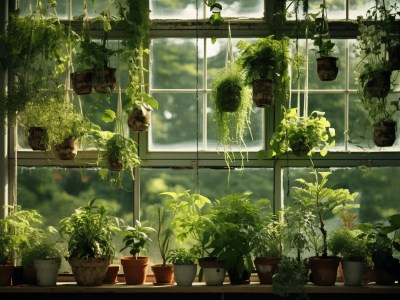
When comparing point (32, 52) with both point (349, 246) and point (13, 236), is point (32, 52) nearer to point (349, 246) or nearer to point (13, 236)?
point (13, 236)

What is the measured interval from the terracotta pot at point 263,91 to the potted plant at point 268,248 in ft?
2.71

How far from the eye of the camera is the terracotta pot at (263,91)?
550 cm

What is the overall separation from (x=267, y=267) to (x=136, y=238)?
91 centimetres

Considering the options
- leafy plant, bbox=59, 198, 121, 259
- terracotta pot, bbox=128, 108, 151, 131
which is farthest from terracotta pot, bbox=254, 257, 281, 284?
terracotta pot, bbox=128, 108, 151, 131

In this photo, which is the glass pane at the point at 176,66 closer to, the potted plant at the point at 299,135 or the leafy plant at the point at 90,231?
the potted plant at the point at 299,135

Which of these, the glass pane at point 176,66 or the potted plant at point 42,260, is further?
the glass pane at point 176,66

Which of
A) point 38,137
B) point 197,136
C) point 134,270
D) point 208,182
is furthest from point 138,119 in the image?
point 134,270

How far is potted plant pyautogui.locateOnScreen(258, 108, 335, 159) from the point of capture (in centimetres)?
552

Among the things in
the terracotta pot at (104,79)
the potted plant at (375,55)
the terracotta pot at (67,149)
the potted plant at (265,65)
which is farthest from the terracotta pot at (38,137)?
the potted plant at (375,55)

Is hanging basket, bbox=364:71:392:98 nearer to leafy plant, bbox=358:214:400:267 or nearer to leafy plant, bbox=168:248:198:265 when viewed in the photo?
leafy plant, bbox=358:214:400:267

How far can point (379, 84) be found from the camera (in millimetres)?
5418

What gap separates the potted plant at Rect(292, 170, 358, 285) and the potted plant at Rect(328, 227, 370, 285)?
0.06 meters

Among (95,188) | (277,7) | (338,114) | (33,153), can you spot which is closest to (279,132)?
(338,114)

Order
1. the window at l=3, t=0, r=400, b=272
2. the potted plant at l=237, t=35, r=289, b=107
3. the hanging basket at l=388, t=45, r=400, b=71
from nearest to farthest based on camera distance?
the hanging basket at l=388, t=45, r=400, b=71 → the potted plant at l=237, t=35, r=289, b=107 → the window at l=3, t=0, r=400, b=272
